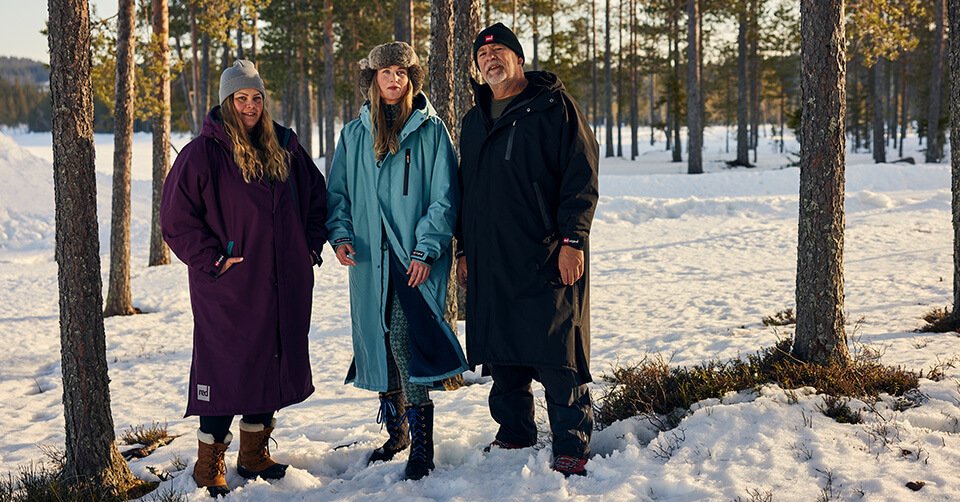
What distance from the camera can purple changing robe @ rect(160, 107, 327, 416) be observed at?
3883 mm

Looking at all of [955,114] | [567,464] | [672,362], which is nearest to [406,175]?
[567,464]

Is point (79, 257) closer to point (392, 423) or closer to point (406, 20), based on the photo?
point (392, 423)

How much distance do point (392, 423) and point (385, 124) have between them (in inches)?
68.8

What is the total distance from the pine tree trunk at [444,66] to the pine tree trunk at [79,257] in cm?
304

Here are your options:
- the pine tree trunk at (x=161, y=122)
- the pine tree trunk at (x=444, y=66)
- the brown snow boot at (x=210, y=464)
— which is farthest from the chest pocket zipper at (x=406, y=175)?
the pine tree trunk at (x=161, y=122)

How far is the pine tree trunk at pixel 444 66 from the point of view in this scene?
6617mm

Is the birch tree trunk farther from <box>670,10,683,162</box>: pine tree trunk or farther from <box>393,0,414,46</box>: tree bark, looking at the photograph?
<box>670,10,683,162</box>: pine tree trunk

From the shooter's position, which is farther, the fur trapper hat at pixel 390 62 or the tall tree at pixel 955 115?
the tall tree at pixel 955 115

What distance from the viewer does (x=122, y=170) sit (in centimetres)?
1088

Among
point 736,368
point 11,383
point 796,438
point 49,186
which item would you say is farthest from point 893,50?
point 49,186

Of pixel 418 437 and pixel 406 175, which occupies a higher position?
pixel 406 175

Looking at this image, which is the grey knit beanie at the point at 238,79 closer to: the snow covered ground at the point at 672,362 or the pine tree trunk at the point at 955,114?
the snow covered ground at the point at 672,362

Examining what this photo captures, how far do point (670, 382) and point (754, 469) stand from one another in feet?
4.02

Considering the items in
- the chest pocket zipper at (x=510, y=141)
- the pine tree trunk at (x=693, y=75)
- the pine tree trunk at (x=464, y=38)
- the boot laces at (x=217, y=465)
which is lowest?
the boot laces at (x=217, y=465)
